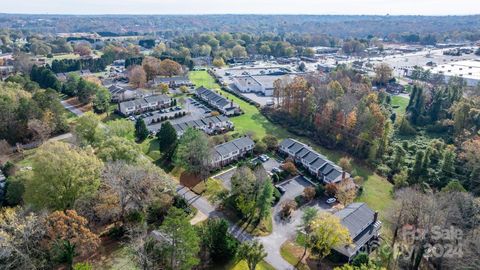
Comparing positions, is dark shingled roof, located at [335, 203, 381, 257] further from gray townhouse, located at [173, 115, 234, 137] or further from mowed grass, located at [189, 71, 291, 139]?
gray townhouse, located at [173, 115, 234, 137]

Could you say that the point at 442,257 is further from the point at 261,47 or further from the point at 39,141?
the point at 261,47

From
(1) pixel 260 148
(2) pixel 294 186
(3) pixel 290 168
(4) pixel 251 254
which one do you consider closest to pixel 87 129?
(1) pixel 260 148

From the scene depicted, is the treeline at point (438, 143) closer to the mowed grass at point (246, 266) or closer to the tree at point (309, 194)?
the tree at point (309, 194)

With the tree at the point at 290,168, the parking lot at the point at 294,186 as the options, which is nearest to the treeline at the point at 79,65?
the tree at the point at 290,168

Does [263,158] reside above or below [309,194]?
above

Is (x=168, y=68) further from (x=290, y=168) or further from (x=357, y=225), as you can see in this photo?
(x=357, y=225)
